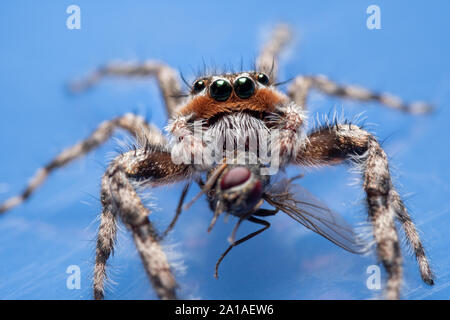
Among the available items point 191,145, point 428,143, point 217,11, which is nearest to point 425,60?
point 428,143

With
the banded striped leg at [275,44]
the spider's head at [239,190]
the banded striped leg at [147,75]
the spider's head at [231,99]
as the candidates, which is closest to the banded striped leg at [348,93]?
the banded striped leg at [275,44]

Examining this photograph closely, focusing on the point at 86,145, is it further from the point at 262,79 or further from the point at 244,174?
the point at 244,174

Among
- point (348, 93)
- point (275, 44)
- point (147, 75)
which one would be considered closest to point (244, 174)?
point (348, 93)

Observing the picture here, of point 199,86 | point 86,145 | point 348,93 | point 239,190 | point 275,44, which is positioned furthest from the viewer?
point 275,44

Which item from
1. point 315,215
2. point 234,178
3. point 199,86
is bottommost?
point 315,215

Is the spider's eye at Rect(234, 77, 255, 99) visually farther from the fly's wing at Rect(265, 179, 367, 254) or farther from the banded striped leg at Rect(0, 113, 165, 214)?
the banded striped leg at Rect(0, 113, 165, 214)

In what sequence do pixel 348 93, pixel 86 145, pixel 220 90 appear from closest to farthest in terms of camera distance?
1. pixel 220 90
2. pixel 86 145
3. pixel 348 93
